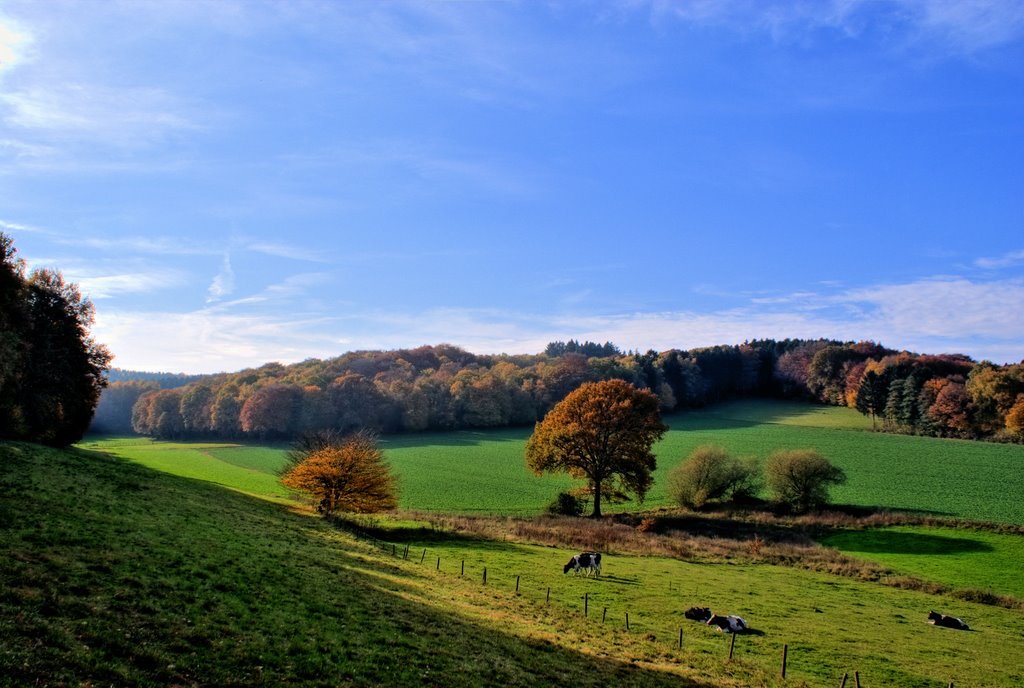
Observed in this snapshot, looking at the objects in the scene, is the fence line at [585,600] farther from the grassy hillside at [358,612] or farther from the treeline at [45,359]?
the treeline at [45,359]

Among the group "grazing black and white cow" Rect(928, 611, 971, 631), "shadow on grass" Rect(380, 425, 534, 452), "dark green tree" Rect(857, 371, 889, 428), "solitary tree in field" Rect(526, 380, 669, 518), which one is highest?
"dark green tree" Rect(857, 371, 889, 428)

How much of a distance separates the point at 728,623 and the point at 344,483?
35427mm

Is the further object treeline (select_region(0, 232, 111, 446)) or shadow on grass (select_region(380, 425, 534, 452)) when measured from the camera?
shadow on grass (select_region(380, 425, 534, 452))

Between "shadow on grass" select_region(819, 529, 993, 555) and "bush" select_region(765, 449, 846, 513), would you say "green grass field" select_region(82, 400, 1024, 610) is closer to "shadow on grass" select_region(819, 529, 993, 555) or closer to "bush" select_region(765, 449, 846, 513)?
"shadow on grass" select_region(819, 529, 993, 555)

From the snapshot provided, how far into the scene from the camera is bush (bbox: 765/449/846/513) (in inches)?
2437

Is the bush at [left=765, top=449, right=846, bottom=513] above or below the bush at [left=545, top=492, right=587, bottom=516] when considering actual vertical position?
above

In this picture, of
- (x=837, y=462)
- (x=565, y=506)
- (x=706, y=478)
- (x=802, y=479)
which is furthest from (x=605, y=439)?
(x=837, y=462)

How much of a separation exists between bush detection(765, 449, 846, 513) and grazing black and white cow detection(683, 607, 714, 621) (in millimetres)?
39850

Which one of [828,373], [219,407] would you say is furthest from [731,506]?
[219,407]

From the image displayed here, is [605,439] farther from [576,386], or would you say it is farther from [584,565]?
[576,386]

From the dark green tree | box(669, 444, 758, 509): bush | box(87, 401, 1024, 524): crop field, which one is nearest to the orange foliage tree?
box(87, 401, 1024, 524): crop field

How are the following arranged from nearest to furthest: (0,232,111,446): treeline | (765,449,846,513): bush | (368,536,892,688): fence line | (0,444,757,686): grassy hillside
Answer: (0,444,757,686): grassy hillside
(368,536,892,688): fence line
(0,232,111,446): treeline
(765,449,846,513): bush

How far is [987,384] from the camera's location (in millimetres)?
95312

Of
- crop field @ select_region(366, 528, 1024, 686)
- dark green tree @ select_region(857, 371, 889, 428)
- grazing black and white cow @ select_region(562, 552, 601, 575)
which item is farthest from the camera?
dark green tree @ select_region(857, 371, 889, 428)
